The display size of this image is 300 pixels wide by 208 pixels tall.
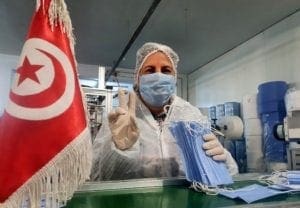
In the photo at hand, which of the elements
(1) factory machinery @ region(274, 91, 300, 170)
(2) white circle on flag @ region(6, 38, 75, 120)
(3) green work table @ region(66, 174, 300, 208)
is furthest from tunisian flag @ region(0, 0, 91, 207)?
(1) factory machinery @ region(274, 91, 300, 170)

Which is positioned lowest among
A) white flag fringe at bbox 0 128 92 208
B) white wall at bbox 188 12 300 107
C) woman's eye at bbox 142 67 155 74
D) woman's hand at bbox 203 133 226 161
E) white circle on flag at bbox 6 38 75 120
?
white flag fringe at bbox 0 128 92 208

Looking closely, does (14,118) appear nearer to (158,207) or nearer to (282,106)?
(158,207)

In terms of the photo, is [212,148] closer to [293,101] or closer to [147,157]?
[147,157]

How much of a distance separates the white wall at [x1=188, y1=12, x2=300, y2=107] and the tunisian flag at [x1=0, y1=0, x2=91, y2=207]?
2805 millimetres

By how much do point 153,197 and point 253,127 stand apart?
2.36 meters

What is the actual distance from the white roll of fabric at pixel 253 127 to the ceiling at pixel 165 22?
119 cm

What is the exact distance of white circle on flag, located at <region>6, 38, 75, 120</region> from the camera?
0.58 meters

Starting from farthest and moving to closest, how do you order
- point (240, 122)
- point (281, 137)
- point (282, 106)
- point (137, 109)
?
point (240, 122), point (282, 106), point (281, 137), point (137, 109)

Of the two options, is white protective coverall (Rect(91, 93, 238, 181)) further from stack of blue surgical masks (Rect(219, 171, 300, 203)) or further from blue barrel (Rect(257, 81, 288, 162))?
blue barrel (Rect(257, 81, 288, 162))

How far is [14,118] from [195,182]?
0.58 m

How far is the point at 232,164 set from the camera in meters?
1.17

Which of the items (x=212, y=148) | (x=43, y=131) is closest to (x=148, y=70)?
(x=212, y=148)

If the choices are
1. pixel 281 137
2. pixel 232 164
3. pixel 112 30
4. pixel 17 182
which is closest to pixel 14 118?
pixel 17 182

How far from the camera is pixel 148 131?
130 centimetres
